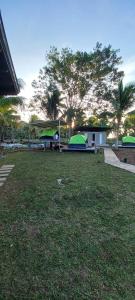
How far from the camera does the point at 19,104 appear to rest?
15312 mm

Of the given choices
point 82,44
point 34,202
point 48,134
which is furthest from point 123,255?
point 82,44

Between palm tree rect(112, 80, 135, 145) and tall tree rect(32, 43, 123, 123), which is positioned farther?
tall tree rect(32, 43, 123, 123)

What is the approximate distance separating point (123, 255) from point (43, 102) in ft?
75.4

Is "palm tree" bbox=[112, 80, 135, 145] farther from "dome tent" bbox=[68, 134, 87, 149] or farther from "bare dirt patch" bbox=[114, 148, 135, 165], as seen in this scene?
"bare dirt patch" bbox=[114, 148, 135, 165]

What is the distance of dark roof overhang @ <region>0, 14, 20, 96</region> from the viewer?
3.51 m

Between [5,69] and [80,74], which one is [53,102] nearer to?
[80,74]

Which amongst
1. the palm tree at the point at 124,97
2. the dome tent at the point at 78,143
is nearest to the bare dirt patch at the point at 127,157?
the dome tent at the point at 78,143

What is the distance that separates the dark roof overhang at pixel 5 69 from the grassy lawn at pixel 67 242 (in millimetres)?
2741

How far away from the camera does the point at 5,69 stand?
5141mm

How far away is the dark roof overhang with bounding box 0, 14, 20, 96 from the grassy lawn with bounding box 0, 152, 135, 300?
2741mm

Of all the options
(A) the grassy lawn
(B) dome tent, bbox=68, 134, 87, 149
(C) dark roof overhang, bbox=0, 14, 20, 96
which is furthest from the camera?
(B) dome tent, bbox=68, 134, 87, 149

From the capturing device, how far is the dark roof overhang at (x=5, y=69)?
3508 millimetres

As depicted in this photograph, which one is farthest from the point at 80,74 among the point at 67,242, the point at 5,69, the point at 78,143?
the point at 67,242

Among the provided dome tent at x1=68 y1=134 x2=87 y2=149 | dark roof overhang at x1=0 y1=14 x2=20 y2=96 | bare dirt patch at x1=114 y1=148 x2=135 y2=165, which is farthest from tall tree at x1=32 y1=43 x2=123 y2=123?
dark roof overhang at x1=0 y1=14 x2=20 y2=96
